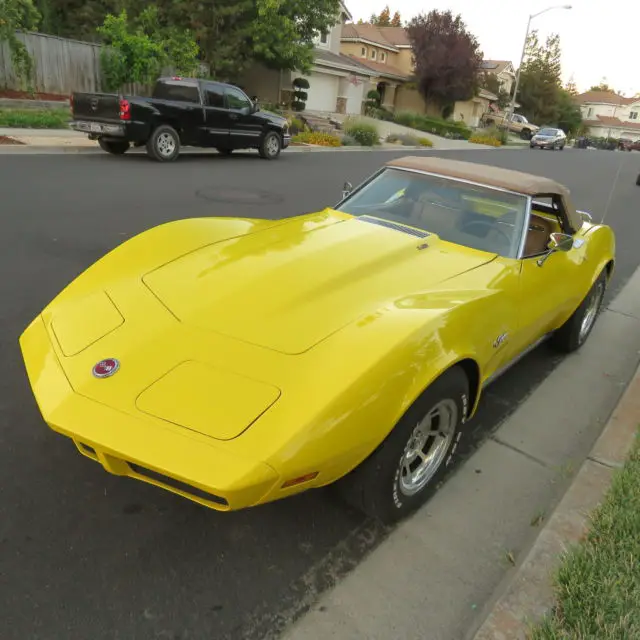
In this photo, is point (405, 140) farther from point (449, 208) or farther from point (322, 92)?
point (449, 208)

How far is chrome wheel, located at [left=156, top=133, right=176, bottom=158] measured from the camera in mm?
12828

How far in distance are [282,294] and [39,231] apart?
16.8ft

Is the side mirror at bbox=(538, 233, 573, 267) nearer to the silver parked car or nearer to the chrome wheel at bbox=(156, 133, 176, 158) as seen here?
the chrome wheel at bbox=(156, 133, 176, 158)

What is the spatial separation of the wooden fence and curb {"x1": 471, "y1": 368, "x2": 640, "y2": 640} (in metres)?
20.5

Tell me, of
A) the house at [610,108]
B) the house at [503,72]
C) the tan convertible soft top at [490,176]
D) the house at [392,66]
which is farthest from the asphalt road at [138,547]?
the house at [610,108]

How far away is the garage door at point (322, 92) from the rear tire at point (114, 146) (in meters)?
23.7

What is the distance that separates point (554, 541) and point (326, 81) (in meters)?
37.5

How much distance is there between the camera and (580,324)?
177 inches

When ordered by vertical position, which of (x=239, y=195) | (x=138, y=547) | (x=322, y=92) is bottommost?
(x=239, y=195)

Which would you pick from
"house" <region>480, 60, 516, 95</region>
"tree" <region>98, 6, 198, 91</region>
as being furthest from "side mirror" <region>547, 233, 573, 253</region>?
"house" <region>480, 60, 516, 95</region>

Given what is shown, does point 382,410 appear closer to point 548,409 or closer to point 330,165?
point 548,409

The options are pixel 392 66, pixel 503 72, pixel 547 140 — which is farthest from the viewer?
pixel 503 72

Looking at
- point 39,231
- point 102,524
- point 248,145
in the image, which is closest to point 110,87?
point 248,145

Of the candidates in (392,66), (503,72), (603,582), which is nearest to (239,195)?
(603,582)
